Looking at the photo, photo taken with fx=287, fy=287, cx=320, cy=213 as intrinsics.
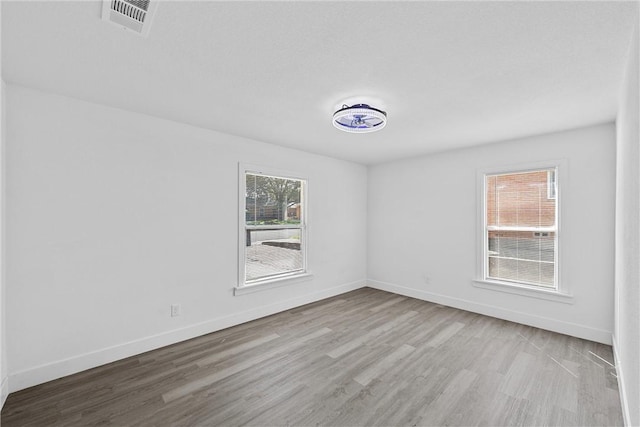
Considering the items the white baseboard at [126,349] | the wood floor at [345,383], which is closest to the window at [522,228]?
the wood floor at [345,383]

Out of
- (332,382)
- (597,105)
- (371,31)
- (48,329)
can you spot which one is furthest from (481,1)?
(48,329)

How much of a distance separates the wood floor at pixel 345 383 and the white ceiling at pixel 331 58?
96.4 inches

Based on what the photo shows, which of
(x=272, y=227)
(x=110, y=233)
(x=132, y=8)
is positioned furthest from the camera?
(x=272, y=227)

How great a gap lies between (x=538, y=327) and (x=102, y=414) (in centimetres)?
459

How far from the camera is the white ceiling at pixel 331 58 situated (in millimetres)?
1489

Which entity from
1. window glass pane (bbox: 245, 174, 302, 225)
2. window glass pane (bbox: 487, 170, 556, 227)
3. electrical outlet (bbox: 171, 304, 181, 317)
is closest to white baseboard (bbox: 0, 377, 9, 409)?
electrical outlet (bbox: 171, 304, 181, 317)

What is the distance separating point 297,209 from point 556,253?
3.49 metres

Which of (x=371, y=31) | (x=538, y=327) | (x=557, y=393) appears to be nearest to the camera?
(x=371, y=31)

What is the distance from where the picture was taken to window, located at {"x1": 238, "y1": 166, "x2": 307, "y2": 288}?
12.7 feet

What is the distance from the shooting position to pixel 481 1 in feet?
4.57

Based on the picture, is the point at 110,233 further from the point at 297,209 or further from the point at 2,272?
the point at 297,209

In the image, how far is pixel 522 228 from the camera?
3865 millimetres

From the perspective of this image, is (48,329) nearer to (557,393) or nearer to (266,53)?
(266,53)

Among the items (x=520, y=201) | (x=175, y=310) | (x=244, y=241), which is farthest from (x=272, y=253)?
→ (x=520, y=201)
